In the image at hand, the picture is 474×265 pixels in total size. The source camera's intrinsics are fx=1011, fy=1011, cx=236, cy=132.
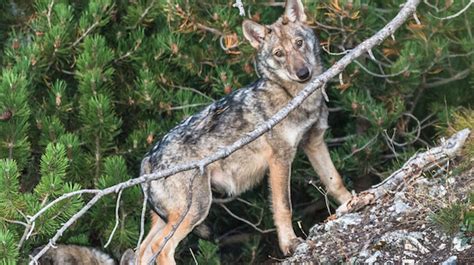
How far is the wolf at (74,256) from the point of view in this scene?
892cm

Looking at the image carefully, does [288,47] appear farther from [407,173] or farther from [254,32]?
[407,173]

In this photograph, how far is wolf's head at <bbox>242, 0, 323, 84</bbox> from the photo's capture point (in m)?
8.59

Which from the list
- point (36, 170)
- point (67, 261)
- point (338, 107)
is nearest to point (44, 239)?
point (67, 261)

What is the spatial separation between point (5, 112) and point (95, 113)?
882 mm

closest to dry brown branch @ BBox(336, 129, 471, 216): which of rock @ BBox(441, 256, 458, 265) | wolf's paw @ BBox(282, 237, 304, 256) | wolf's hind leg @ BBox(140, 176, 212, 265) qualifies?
wolf's paw @ BBox(282, 237, 304, 256)

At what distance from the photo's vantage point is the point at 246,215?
1062cm

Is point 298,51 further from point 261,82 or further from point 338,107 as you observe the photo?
point 338,107

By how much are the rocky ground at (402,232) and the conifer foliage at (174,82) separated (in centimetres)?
178

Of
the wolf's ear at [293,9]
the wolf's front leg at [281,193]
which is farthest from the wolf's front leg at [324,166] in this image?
the wolf's ear at [293,9]

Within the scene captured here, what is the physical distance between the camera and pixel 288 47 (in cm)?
869

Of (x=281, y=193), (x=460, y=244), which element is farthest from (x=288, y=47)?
(x=460, y=244)

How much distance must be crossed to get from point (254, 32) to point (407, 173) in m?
1.89

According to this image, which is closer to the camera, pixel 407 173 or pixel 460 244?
pixel 460 244

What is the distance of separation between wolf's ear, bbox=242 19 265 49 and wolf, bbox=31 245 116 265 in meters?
2.34
